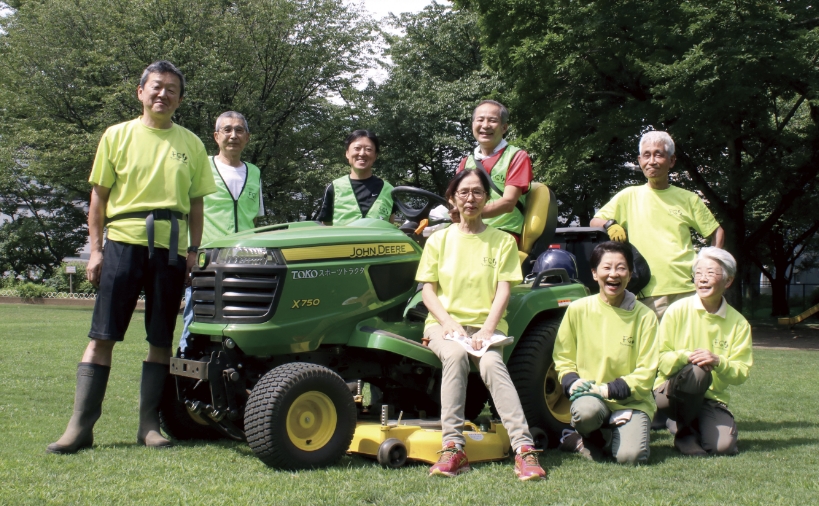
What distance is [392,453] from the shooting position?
3.80m

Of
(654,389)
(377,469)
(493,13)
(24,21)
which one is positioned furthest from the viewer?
(24,21)

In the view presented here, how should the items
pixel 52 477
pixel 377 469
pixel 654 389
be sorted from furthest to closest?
A: pixel 654 389
pixel 377 469
pixel 52 477

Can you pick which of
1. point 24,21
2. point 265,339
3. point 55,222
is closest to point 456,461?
point 265,339

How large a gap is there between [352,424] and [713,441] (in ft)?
6.61

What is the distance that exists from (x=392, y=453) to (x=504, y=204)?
1577 millimetres

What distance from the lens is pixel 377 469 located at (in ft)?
12.2

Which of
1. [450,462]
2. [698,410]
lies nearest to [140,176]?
[450,462]

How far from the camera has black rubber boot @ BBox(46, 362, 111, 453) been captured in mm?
4068

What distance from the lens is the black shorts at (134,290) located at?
4.21 metres

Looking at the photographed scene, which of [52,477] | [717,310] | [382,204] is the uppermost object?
[382,204]

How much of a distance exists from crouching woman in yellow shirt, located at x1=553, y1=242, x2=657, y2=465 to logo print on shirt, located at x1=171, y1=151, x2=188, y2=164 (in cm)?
229

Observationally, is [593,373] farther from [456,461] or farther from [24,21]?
[24,21]

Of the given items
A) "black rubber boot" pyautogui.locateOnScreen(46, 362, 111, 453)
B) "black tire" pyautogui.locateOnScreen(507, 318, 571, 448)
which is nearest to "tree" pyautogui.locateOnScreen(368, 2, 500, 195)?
"black tire" pyautogui.locateOnScreen(507, 318, 571, 448)

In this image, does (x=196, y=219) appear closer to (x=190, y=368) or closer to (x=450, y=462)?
(x=190, y=368)
